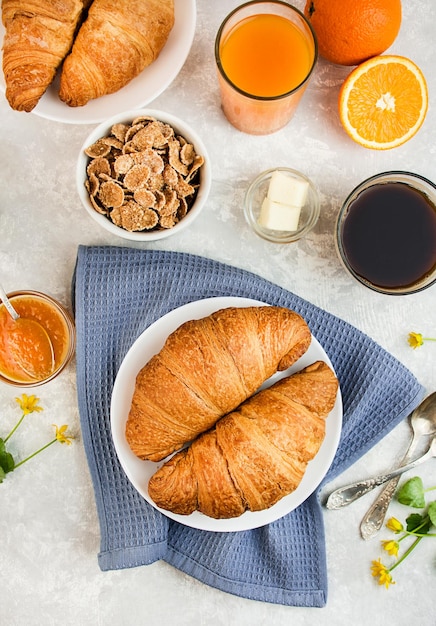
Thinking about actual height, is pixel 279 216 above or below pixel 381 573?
above

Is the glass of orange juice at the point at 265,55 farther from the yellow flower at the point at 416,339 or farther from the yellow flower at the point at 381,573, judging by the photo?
the yellow flower at the point at 381,573

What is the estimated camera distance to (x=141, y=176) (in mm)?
1324

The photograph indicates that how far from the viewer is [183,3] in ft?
4.47

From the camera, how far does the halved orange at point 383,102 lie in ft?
4.56

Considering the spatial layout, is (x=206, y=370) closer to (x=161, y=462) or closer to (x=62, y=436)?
A: (x=161, y=462)

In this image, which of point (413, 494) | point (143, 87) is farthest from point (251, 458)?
point (143, 87)

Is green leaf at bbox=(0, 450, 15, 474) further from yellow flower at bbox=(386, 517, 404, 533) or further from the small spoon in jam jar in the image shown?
yellow flower at bbox=(386, 517, 404, 533)

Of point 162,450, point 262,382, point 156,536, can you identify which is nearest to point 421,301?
point 262,382

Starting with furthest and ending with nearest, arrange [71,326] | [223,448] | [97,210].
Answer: [71,326] < [97,210] < [223,448]

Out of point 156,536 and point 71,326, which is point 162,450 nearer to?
point 156,536

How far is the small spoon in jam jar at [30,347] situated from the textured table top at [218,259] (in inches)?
2.8

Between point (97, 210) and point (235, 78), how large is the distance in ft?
1.35

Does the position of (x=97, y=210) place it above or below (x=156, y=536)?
above

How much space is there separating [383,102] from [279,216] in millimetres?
339
